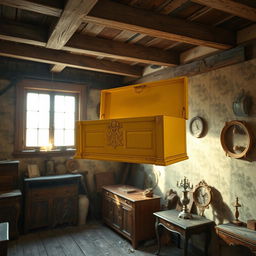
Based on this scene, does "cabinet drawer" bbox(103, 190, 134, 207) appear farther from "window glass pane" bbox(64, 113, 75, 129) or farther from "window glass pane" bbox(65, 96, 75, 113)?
"window glass pane" bbox(65, 96, 75, 113)

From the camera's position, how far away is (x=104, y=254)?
385 centimetres

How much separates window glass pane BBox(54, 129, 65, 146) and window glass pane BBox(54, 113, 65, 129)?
9cm

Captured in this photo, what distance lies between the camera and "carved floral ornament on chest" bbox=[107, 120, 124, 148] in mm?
1907

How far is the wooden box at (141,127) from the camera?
170 centimetres

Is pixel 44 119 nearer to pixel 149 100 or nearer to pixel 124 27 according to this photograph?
pixel 124 27

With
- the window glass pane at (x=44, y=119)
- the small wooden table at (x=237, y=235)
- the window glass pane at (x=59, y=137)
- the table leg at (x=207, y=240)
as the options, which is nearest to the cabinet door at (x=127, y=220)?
the table leg at (x=207, y=240)

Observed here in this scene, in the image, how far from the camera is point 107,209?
4934mm

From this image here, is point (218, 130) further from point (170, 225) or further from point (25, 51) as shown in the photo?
point (25, 51)

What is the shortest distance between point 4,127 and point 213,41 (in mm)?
4004

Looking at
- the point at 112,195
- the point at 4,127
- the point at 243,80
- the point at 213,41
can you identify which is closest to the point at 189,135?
the point at 243,80

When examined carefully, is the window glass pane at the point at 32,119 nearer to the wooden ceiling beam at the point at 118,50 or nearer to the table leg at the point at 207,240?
the wooden ceiling beam at the point at 118,50

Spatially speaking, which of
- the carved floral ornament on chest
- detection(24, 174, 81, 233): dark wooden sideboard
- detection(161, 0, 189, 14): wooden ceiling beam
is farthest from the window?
the carved floral ornament on chest

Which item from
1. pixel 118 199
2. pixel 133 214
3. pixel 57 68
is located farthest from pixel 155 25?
pixel 118 199

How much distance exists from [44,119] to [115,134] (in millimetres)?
3681
